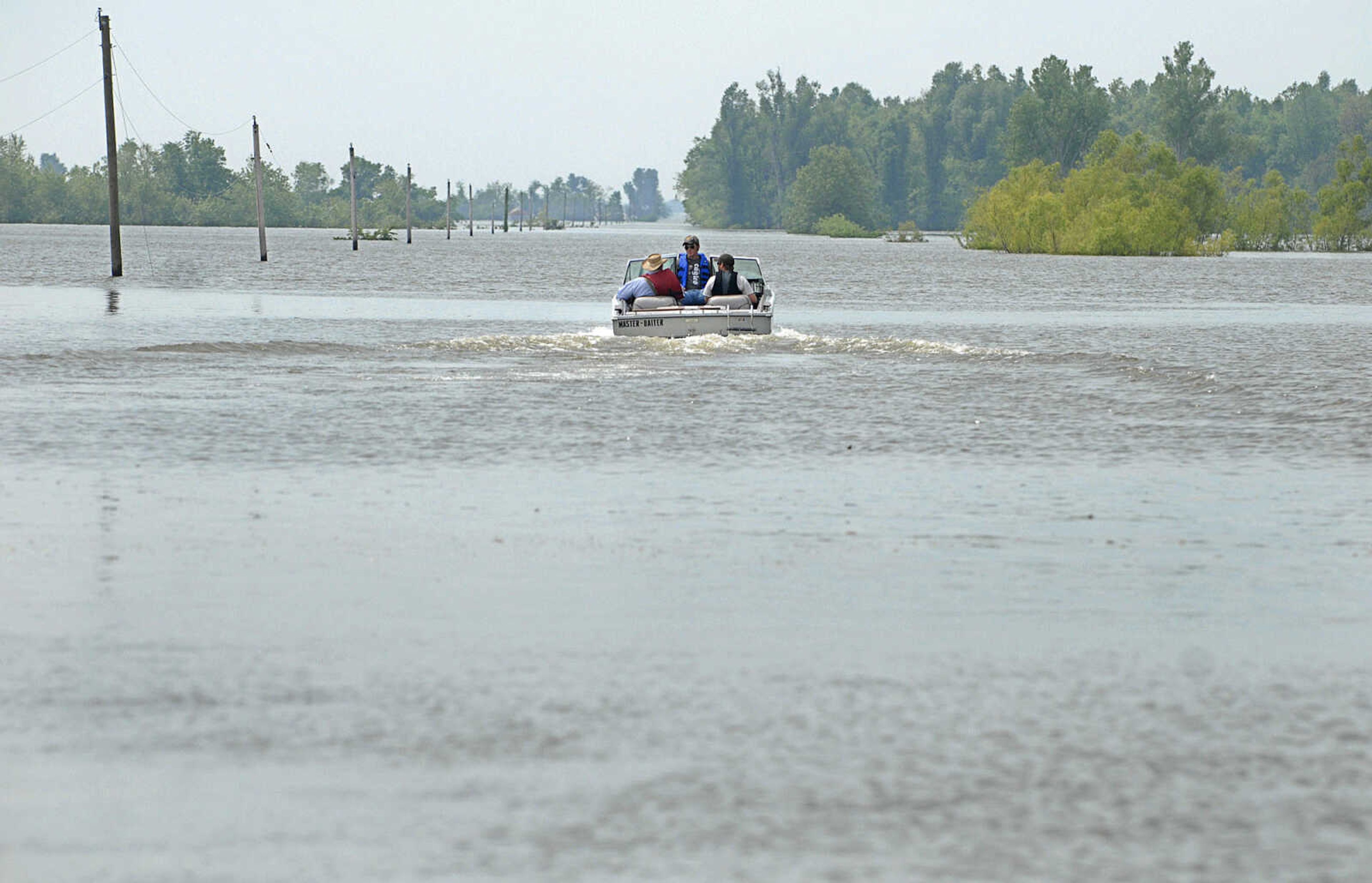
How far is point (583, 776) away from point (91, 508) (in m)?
7.17

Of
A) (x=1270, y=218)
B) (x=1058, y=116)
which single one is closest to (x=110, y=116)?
(x=1270, y=218)

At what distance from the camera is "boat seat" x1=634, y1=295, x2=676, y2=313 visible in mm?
29125

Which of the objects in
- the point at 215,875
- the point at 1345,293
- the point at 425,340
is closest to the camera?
the point at 215,875

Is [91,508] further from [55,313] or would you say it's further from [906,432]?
[55,313]

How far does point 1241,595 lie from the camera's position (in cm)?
959

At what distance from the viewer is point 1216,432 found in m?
17.8

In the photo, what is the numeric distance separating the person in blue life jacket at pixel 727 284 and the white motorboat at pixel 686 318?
80 millimetres

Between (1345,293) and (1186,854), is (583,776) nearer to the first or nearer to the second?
(1186,854)

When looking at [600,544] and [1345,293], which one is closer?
[600,544]

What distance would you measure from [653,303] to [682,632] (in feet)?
68.3

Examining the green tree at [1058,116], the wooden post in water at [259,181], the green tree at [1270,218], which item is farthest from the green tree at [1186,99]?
the wooden post in water at [259,181]

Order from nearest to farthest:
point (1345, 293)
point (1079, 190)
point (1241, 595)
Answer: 1. point (1241, 595)
2. point (1345, 293)
3. point (1079, 190)

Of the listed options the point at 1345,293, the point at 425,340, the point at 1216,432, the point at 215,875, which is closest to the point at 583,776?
the point at 215,875

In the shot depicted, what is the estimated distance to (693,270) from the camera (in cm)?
3088
